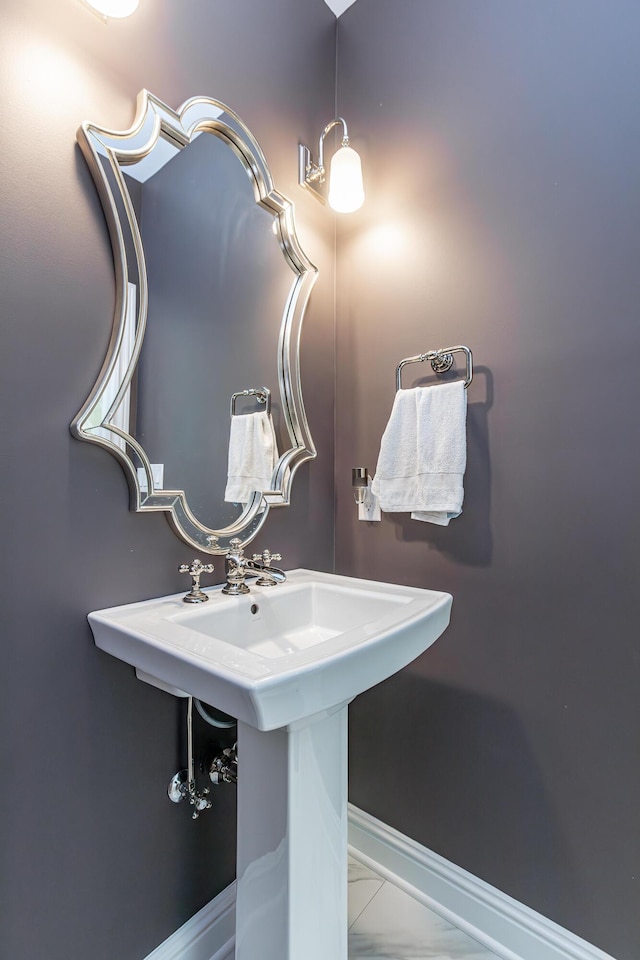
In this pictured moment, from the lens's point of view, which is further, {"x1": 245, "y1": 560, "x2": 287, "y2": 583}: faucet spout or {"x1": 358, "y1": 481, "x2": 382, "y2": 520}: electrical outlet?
{"x1": 358, "y1": 481, "x2": 382, "y2": 520}: electrical outlet

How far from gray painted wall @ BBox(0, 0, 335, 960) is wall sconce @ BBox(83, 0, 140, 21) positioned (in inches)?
2.0

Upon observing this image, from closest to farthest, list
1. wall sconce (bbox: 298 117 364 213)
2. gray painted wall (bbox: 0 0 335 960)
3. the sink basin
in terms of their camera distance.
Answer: the sink basin
gray painted wall (bbox: 0 0 335 960)
wall sconce (bbox: 298 117 364 213)

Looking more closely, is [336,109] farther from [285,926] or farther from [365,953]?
[365,953]

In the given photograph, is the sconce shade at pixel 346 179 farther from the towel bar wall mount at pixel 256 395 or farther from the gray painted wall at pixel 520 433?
the towel bar wall mount at pixel 256 395

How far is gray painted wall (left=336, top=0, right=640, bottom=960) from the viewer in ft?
3.33

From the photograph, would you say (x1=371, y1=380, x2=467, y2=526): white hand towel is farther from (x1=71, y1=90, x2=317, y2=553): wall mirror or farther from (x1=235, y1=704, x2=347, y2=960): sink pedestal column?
(x1=235, y1=704, x2=347, y2=960): sink pedestal column

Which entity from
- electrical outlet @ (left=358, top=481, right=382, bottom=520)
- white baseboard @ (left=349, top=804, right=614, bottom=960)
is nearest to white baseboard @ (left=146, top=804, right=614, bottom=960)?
white baseboard @ (left=349, top=804, right=614, bottom=960)

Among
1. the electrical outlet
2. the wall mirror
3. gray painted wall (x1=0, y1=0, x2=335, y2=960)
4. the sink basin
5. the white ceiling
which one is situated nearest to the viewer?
the sink basin

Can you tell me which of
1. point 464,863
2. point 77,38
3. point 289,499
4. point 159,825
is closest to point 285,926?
point 159,825

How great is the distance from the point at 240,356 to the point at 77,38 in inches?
27.1

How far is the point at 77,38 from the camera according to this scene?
2.91 ft

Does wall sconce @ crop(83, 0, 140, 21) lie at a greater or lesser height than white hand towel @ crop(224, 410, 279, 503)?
greater

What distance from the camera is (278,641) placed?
3.62ft

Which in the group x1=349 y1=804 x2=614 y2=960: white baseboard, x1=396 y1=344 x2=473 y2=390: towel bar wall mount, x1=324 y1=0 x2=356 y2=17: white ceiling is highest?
x1=324 y1=0 x2=356 y2=17: white ceiling
